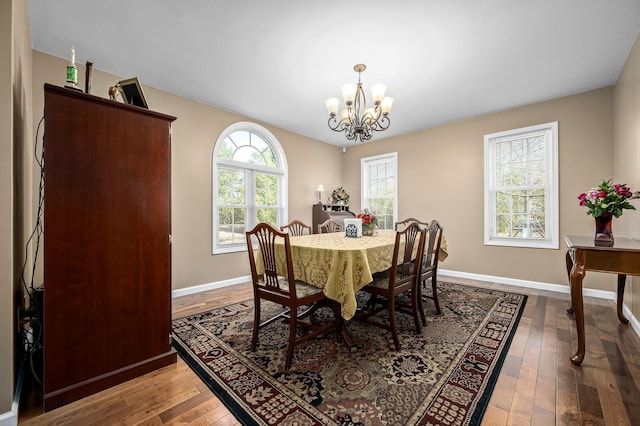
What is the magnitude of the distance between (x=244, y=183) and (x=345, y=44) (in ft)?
8.54

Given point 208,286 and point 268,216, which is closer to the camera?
point 208,286

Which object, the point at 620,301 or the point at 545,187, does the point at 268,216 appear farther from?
the point at 620,301

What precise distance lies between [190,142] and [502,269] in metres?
4.87

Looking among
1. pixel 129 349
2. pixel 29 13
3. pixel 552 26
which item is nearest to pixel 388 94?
pixel 552 26

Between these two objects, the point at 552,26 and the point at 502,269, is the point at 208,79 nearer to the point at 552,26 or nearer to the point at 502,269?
the point at 552,26

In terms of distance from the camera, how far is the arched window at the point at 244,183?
157 inches

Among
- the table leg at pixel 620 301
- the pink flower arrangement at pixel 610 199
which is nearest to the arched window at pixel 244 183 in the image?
the pink flower arrangement at pixel 610 199

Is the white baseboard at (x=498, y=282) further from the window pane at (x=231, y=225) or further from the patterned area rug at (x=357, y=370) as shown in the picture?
the patterned area rug at (x=357, y=370)

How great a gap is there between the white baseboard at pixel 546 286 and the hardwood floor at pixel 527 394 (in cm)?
35

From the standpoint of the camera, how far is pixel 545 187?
12.3 ft

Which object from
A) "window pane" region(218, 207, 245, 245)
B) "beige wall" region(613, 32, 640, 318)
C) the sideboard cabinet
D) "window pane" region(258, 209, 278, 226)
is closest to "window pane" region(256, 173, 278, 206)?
"window pane" region(258, 209, 278, 226)

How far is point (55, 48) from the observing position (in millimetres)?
2498

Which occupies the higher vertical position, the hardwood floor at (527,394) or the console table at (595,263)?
the console table at (595,263)

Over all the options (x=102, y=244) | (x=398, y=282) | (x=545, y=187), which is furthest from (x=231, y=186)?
(x=545, y=187)
